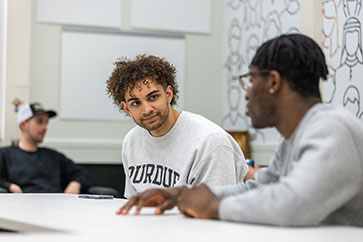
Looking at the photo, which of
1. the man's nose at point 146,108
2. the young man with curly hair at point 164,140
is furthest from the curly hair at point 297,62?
the man's nose at point 146,108

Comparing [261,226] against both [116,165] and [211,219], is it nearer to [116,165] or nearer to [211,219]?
[211,219]

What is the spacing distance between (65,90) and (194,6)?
1357 millimetres

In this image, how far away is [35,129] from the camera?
4422mm

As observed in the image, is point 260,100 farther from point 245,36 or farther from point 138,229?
point 245,36

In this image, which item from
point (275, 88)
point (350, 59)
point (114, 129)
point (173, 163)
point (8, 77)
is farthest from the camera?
point (114, 129)

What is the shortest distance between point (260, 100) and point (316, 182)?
281mm

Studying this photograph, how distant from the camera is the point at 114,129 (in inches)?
198

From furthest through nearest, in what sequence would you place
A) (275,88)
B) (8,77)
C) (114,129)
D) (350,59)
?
(114,129)
(8,77)
(350,59)
(275,88)

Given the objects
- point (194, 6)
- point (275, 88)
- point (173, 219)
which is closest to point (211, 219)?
point (173, 219)

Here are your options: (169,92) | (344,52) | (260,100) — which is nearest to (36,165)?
(169,92)

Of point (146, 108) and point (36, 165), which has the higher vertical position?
point (146, 108)

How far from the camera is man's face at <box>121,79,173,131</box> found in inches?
96.2

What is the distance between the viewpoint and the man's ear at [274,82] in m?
1.39

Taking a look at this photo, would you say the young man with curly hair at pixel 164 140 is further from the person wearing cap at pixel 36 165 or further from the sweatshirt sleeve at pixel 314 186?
the person wearing cap at pixel 36 165
